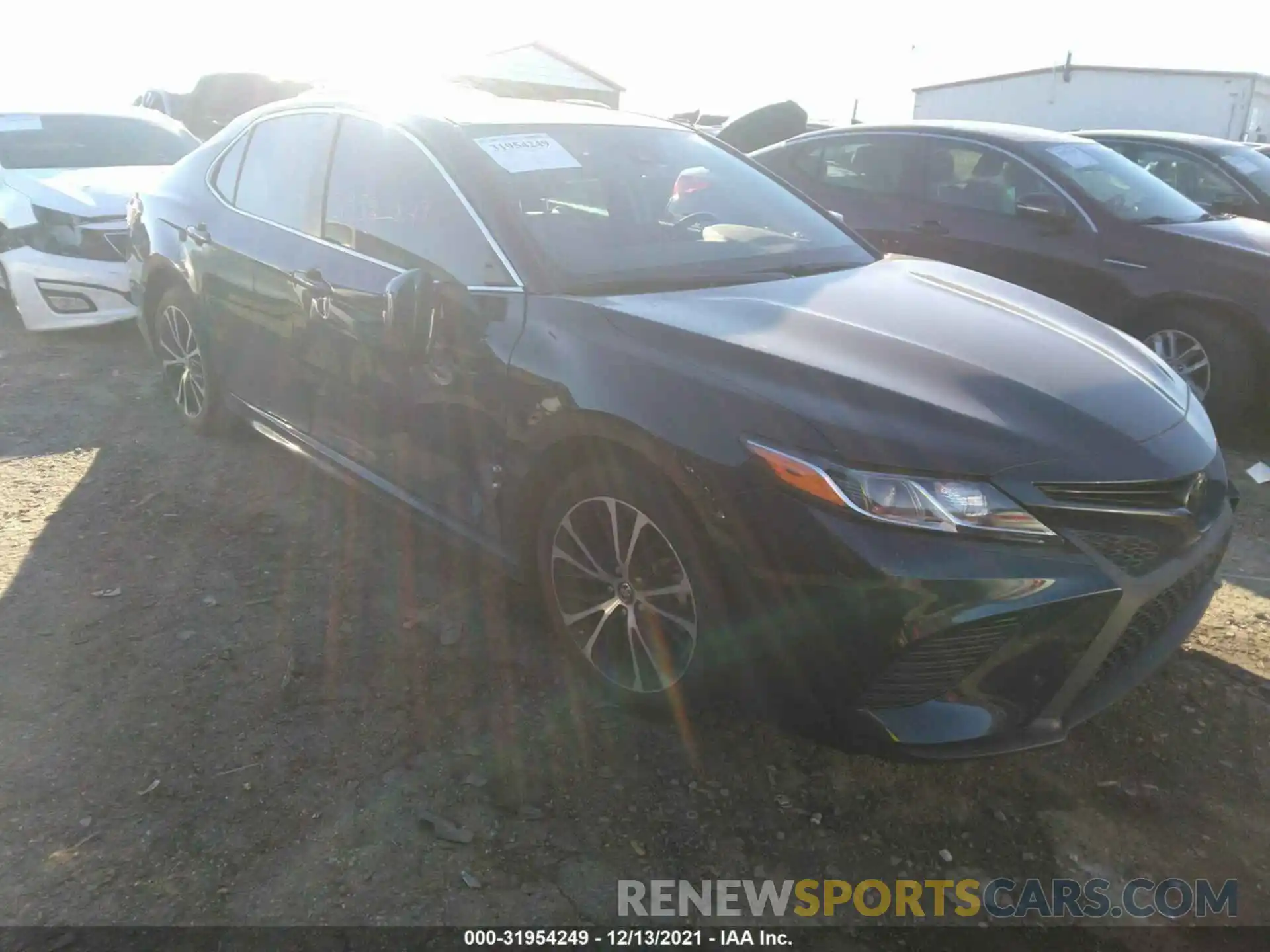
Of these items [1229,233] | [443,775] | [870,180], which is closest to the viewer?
[443,775]

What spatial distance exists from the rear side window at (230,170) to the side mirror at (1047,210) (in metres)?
4.23

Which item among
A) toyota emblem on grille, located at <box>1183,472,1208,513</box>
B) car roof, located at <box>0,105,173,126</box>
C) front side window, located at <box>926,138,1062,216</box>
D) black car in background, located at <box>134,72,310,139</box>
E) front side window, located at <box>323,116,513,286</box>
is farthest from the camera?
black car in background, located at <box>134,72,310,139</box>

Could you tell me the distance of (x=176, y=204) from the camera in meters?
4.56

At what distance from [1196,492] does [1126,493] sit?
0.31 metres

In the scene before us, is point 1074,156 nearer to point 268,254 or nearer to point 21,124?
point 268,254

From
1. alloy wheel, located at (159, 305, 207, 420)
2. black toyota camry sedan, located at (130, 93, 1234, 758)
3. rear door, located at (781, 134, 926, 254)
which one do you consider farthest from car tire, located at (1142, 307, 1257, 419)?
alloy wheel, located at (159, 305, 207, 420)

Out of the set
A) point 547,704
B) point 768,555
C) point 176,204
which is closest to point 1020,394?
point 768,555

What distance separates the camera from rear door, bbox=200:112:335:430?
3693 mm

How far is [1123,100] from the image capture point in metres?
29.6

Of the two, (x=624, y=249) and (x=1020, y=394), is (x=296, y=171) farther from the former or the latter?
(x=1020, y=394)

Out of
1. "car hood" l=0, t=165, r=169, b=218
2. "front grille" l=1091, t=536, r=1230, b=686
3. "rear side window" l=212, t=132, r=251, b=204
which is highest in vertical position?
"rear side window" l=212, t=132, r=251, b=204

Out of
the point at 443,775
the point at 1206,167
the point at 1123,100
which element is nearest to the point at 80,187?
the point at 443,775

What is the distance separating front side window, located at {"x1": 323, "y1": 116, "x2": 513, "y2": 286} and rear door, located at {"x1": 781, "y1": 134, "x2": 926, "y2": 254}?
3442 mm

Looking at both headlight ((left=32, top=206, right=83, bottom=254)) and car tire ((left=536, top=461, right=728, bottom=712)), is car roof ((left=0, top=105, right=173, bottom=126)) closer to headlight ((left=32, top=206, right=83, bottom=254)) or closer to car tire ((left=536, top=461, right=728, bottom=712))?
headlight ((left=32, top=206, right=83, bottom=254))
